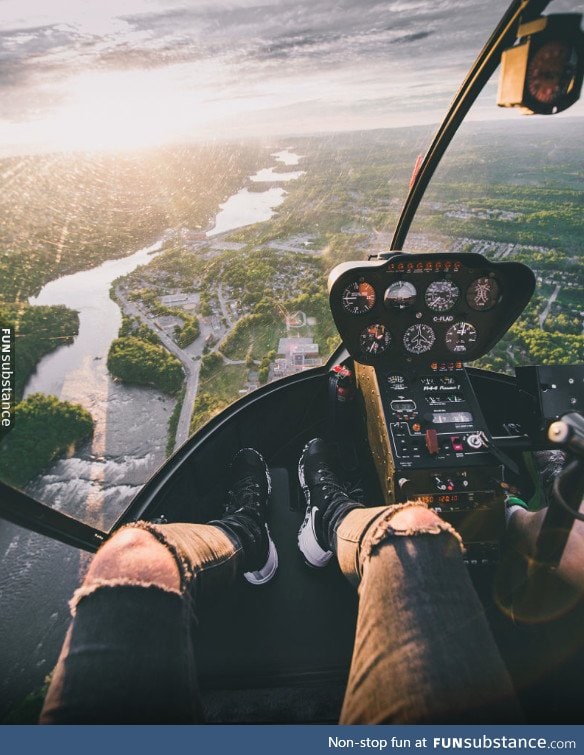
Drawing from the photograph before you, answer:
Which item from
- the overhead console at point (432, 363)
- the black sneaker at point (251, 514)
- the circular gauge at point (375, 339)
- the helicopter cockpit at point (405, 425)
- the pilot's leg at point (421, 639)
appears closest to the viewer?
the pilot's leg at point (421, 639)

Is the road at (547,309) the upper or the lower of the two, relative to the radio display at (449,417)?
upper

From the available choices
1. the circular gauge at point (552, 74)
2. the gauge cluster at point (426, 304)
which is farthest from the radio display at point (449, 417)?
the circular gauge at point (552, 74)

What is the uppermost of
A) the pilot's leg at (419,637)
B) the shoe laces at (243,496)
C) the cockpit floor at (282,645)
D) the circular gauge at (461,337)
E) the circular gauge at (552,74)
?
the circular gauge at (552,74)

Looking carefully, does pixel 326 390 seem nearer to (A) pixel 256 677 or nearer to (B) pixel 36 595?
(A) pixel 256 677

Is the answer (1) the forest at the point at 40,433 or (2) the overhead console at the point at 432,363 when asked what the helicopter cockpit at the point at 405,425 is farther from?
(1) the forest at the point at 40,433

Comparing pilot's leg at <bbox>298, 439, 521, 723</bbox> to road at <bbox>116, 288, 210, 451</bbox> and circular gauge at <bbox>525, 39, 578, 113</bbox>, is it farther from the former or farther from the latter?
road at <bbox>116, 288, 210, 451</bbox>

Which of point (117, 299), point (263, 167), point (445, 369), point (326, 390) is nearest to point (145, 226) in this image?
point (117, 299)

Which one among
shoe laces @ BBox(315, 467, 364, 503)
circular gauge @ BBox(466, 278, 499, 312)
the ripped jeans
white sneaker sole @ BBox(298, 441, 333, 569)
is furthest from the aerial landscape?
the ripped jeans
